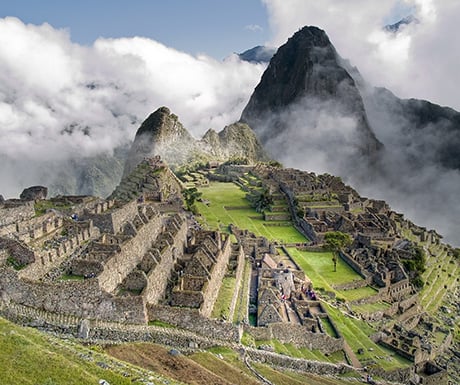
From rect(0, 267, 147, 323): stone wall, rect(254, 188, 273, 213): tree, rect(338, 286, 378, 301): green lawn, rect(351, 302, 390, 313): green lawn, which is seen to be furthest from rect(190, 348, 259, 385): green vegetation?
rect(254, 188, 273, 213): tree

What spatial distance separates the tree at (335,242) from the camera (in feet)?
184

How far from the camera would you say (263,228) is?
67.4m

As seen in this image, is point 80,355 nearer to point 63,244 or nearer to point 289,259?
point 63,244

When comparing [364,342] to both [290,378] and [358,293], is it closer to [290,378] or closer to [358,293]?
[358,293]

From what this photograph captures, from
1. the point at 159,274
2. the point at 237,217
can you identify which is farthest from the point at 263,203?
the point at 159,274

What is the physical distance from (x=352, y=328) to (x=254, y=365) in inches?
671

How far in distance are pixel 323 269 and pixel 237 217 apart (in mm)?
21344

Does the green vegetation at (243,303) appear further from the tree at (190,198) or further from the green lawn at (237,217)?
the tree at (190,198)

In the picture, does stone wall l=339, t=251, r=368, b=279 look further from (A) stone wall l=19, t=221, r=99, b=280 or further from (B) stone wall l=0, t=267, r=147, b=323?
(B) stone wall l=0, t=267, r=147, b=323

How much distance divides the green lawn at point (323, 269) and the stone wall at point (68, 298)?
27.6m

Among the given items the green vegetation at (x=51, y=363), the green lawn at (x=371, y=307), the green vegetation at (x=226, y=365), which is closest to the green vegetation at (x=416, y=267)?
the green lawn at (x=371, y=307)

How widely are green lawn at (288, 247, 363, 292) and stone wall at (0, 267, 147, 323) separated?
27576mm

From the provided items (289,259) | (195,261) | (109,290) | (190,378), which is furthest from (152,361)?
(289,259)

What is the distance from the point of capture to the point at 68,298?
22.6 meters
